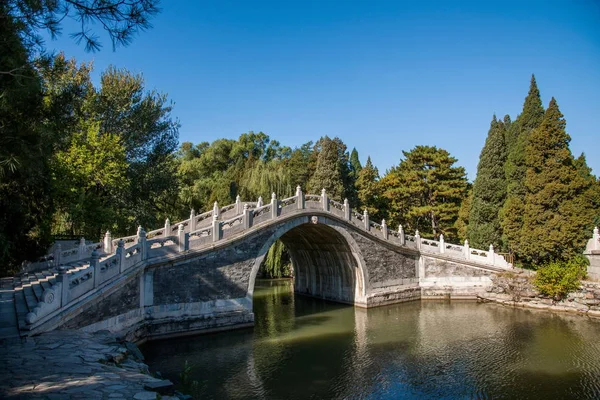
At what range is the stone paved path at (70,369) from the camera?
582 cm

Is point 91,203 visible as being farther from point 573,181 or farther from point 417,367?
point 573,181

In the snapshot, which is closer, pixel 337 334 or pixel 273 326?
pixel 337 334

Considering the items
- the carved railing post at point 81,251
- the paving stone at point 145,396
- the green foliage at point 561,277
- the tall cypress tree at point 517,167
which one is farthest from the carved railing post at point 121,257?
the tall cypress tree at point 517,167

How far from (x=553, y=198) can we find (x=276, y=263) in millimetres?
16115

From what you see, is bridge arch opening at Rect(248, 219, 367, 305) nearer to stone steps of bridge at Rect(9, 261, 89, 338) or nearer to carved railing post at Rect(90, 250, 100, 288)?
carved railing post at Rect(90, 250, 100, 288)

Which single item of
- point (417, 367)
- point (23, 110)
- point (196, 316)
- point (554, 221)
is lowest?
point (417, 367)

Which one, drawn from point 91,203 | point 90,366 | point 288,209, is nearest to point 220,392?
point 90,366

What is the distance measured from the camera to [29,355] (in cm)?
730

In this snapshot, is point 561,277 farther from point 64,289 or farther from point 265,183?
point 64,289

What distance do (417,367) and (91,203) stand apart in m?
15.7

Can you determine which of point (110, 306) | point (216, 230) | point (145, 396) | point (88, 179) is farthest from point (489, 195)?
point (145, 396)

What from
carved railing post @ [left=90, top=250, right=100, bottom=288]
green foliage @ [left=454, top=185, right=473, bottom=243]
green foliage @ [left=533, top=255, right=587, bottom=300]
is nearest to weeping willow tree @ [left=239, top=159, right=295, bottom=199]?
green foliage @ [left=454, top=185, right=473, bottom=243]

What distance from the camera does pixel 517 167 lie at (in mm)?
22547

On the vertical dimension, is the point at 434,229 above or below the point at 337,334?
above
